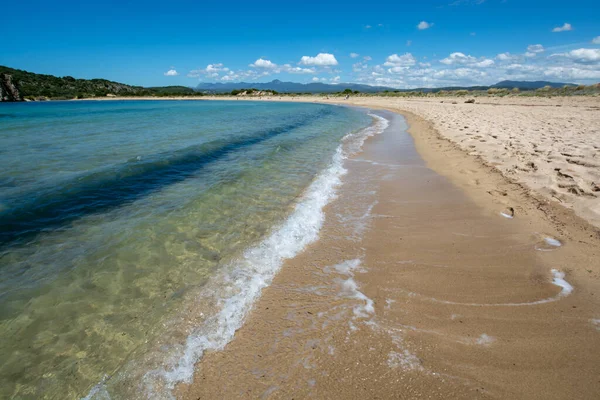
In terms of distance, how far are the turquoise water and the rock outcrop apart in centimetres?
10959

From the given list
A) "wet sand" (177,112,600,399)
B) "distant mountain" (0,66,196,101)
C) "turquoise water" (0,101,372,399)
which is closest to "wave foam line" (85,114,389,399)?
"turquoise water" (0,101,372,399)

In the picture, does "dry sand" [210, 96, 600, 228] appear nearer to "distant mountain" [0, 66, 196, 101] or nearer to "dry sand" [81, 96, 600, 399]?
"dry sand" [81, 96, 600, 399]

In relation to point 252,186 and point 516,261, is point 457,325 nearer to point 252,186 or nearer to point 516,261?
point 516,261

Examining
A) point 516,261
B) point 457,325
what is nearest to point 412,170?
point 516,261

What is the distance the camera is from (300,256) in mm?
4531

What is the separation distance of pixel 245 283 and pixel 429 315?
2304mm

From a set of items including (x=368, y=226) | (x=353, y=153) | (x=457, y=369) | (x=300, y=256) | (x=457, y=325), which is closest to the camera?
(x=457, y=369)

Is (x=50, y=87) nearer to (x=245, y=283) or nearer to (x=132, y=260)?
(x=132, y=260)

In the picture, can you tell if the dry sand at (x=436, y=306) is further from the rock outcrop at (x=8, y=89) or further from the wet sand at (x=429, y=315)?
the rock outcrop at (x=8, y=89)

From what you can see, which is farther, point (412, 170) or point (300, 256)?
point (412, 170)

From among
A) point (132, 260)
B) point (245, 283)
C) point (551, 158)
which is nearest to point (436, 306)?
point (245, 283)

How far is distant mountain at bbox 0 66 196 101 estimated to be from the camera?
86062mm

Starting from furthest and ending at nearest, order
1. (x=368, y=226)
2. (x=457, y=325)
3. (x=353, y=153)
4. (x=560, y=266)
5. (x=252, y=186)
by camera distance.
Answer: (x=353, y=153)
(x=252, y=186)
(x=368, y=226)
(x=560, y=266)
(x=457, y=325)

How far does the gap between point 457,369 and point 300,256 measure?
8.34 feet
